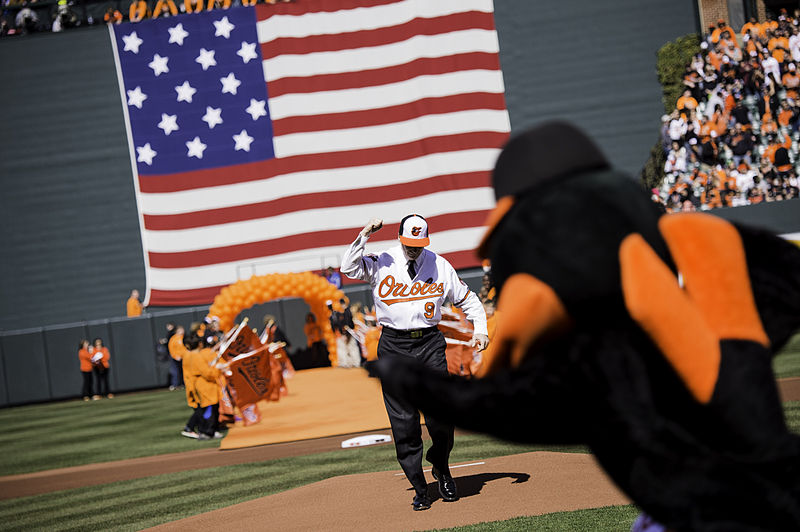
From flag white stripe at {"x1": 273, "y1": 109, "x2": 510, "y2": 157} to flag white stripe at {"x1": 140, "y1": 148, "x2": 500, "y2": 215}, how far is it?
651 millimetres

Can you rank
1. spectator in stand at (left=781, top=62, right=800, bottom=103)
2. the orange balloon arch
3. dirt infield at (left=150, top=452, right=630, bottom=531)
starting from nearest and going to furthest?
dirt infield at (left=150, top=452, right=630, bottom=531) < spectator in stand at (left=781, top=62, right=800, bottom=103) < the orange balloon arch

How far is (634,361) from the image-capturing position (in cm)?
243

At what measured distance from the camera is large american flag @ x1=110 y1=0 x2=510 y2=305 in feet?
88.8

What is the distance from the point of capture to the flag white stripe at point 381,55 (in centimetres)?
2716

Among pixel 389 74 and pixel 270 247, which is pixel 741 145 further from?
pixel 270 247

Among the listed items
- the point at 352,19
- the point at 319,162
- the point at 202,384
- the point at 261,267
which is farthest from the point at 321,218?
the point at 202,384

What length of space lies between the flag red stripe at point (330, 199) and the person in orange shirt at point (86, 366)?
4.92 meters

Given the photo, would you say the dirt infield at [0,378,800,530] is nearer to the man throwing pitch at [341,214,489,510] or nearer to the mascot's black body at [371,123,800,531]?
the man throwing pitch at [341,214,489,510]

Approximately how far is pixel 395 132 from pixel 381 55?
94.3 inches

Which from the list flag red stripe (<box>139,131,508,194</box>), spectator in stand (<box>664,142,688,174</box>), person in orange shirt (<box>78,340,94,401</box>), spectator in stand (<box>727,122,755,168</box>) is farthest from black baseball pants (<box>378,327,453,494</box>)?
flag red stripe (<box>139,131,508,194</box>)

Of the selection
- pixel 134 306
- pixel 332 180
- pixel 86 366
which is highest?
pixel 332 180

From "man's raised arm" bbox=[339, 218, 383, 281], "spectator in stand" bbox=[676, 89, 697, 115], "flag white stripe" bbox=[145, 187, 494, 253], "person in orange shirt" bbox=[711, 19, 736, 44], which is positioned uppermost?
"person in orange shirt" bbox=[711, 19, 736, 44]

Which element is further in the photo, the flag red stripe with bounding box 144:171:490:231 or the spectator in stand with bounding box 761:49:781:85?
the flag red stripe with bounding box 144:171:490:231

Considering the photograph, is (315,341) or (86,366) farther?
(86,366)
